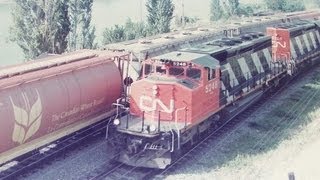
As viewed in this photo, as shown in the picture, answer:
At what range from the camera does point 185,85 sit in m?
14.2

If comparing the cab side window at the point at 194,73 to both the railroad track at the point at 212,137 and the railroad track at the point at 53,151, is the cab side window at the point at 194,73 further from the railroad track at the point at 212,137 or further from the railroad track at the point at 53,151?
the railroad track at the point at 53,151

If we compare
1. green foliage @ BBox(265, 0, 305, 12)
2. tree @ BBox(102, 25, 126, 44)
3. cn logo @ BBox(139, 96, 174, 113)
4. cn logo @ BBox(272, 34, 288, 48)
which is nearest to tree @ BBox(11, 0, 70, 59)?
tree @ BBox(102, 25, 126, 44)

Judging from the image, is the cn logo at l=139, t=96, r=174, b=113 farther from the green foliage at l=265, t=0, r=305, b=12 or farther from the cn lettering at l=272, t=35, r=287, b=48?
the green foliage at l=265, t=0, r=305, b=12

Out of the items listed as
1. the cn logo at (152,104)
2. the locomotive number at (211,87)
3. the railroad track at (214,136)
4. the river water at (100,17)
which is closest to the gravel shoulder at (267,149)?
the railroad track at (214,136)

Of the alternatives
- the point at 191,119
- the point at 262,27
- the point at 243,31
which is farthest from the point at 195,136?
the point at 262,27

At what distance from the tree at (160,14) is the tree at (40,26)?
43.7 feet

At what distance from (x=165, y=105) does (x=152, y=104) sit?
445 mm

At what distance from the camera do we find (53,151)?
15.6m

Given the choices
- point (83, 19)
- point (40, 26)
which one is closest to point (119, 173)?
point (40, 26)

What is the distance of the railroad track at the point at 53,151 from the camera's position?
1405 centimetres

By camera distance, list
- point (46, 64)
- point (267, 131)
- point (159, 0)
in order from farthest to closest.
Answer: point (159, 0), point (267, 131), point (46, 64)

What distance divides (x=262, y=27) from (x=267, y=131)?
54.8 feet

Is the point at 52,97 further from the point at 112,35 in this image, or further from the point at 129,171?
the point at 112,35

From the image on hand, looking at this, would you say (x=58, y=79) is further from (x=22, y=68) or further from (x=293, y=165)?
(x=293, y=165)
